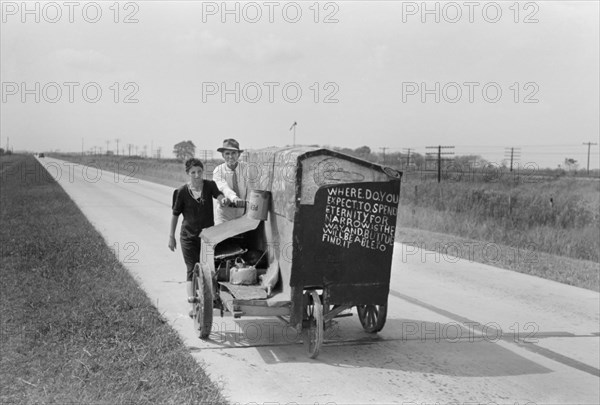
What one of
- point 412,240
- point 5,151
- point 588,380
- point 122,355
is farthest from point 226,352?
point 5,151

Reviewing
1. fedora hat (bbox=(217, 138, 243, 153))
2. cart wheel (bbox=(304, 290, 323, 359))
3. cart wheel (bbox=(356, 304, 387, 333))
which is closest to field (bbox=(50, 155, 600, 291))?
cart wheel (bbox=(356, 304, 387, 333))

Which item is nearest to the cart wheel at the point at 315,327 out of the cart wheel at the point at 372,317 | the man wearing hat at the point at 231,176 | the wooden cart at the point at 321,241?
the wooden cart at the point at 321,241

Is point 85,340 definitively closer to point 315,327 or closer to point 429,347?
point 315,327

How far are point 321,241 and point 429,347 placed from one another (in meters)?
1.70

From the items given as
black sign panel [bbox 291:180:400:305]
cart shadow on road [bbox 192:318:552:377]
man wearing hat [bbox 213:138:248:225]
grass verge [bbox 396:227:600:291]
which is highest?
man wearing hat [bbox 213:138:248:225]

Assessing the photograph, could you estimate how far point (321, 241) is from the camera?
5.93 metres

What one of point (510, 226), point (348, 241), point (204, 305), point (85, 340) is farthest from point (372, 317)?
point (510, 226)

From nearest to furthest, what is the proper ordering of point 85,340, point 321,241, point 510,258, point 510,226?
1. point 321,241
2. point 85,340
3. point 510,258
4. point 510,226

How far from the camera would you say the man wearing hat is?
7.61m

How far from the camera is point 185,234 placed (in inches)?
294

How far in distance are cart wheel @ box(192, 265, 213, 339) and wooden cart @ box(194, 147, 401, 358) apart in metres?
0.01

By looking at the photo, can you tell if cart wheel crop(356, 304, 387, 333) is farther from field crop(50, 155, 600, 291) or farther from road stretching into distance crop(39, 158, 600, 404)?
field crop(50, 155, 600, 291)

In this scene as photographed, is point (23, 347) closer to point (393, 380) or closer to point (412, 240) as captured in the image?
point (393, 380)

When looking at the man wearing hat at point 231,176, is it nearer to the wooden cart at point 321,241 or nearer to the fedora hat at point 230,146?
the fedora hat at point 230,146
